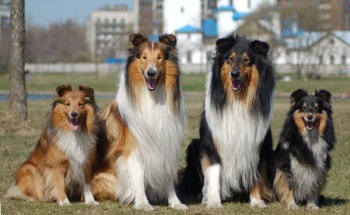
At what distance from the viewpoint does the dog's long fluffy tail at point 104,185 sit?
29.0 feet

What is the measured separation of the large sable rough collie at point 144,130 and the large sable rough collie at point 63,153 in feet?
0.95

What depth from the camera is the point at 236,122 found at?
855cm

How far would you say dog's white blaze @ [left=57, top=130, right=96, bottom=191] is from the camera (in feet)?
27.7

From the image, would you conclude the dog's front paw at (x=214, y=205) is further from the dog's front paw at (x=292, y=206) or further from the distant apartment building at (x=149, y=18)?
the distant apartment building at (x=149, y=18)

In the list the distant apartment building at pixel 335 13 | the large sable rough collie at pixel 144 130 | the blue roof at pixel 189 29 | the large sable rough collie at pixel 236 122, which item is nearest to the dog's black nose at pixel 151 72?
the large sable rough collie at pixel 144 130

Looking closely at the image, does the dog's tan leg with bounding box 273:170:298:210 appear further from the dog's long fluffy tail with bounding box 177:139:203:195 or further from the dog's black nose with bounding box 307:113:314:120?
the dog's long fluffy tail with bounding box 177:139:203:195

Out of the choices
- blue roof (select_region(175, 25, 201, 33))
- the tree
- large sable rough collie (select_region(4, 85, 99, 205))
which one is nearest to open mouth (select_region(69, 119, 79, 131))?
large sable rough collie (select_region(4, 85, 99, 205))

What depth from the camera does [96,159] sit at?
8.87 m

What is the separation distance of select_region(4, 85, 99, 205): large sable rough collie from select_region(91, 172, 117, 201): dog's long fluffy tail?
0.15 m

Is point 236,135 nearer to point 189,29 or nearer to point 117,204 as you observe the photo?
point 117,204

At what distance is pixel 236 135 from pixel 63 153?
7.59 ft

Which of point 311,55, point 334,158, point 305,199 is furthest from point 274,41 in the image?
point 305,199

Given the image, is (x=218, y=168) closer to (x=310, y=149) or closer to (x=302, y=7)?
(x=310, y=149)

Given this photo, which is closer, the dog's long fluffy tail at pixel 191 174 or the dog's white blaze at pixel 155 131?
the dog's white blaze at pixel 155 131
